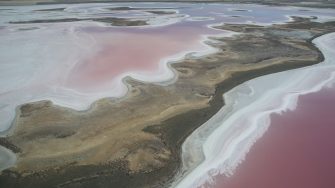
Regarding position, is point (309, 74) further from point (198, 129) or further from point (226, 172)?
point (226, 172)

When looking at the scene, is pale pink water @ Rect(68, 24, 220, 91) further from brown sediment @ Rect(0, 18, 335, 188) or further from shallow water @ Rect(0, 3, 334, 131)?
brown sediment @ Rect(0, 18, 335, 188)

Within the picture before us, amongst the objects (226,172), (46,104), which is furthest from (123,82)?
(226,172)

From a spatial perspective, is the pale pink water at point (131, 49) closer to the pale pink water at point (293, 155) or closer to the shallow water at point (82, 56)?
the shallow water at point (82, 56)

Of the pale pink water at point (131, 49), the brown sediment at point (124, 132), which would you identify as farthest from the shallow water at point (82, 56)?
the brown sediment at point (124, 132)

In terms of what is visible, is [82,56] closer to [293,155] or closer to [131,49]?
[131,49]

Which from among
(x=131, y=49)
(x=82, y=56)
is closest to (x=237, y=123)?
(x=82, y=56)
